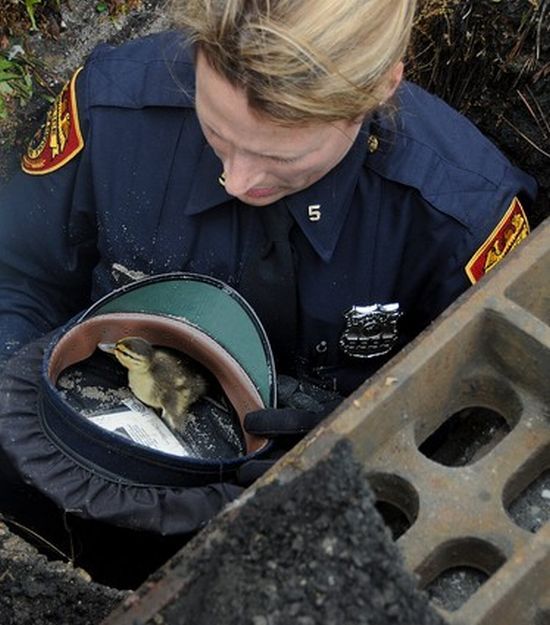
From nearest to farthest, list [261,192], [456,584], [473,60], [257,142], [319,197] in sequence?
[456,584] < [257,142] < [261,192] < [319,197] < [473,60]

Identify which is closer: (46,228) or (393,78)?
(393,78)

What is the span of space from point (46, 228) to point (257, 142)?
0.71 meters

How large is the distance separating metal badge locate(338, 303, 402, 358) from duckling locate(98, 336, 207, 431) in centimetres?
35

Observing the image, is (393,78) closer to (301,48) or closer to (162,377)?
(301,48)

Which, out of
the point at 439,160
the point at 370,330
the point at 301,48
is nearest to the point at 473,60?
the point at 439,160

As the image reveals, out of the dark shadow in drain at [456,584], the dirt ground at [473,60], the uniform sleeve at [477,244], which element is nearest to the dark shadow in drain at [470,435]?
the dark shadow in drain at [456,584]

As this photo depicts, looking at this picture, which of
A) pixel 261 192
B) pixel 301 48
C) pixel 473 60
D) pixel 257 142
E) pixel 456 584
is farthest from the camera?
pixel 473 60

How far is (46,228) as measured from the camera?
93.1 inches

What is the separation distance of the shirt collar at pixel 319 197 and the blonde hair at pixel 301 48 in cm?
40

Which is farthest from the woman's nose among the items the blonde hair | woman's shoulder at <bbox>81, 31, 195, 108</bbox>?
woman's shoulder at <bbox>81, 31, 195, 108</bbox>

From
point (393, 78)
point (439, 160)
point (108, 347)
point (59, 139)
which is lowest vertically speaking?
point (108, 347)

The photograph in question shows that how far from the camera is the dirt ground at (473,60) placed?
9.09 ft

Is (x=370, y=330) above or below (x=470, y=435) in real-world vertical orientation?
below

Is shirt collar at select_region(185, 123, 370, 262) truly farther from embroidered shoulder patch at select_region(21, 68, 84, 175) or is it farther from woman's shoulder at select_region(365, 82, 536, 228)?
embroidered shoulder patch at select_region(21, 68, 84, 175)
